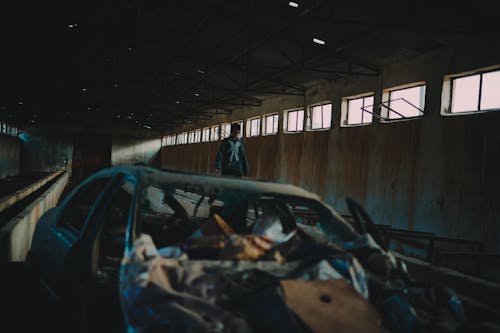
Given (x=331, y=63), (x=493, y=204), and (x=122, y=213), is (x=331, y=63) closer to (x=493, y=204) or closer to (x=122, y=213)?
(x=493, y=204)

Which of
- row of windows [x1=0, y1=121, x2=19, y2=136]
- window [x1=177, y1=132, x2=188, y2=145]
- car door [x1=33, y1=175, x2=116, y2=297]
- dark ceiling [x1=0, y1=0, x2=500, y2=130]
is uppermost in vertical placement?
dark ceiling [x1=0, y1=0, x2=500, y2=130]

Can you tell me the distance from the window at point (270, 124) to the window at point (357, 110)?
4.97 m

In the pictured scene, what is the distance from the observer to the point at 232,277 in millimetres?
2316

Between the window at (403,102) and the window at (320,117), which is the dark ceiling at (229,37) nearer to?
the window at (403,102)

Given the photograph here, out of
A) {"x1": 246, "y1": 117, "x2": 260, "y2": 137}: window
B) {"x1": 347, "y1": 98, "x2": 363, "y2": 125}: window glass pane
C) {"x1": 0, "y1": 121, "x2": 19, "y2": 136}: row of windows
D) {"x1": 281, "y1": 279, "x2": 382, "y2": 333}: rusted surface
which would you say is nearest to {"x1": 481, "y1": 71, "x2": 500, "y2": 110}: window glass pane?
{"x1": 347, "y1": 98, "x2": 363, "y2": 125}: window glass pane

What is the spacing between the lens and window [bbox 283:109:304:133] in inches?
645

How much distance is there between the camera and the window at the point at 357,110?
1254 centimetres

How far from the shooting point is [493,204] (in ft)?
27.8

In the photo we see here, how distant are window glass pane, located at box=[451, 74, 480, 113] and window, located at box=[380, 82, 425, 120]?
85 cm

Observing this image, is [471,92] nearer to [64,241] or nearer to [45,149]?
[64,241]

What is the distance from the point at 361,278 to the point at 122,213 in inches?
93.9

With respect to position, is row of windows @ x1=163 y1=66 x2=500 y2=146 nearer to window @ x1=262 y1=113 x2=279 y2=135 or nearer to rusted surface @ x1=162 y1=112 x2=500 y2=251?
window @ x1=262 y1=113 x2=279 y2=135

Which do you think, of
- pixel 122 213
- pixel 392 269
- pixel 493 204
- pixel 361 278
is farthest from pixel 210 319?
pixel 493 204

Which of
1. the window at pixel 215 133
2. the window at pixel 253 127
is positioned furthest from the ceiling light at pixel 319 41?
the window at pixel 215 133
